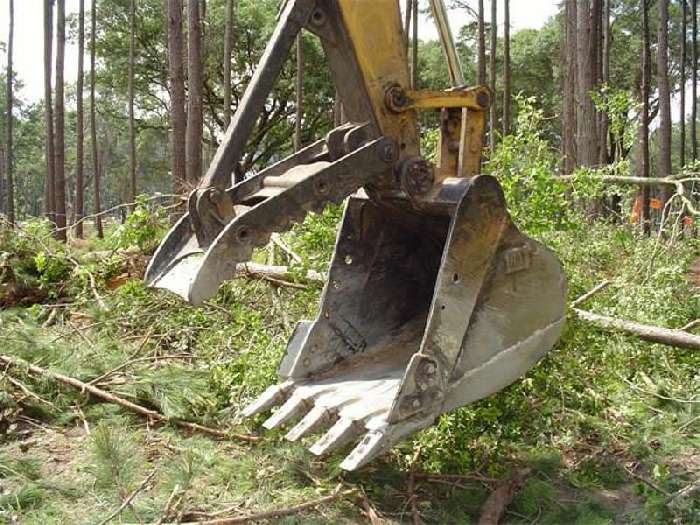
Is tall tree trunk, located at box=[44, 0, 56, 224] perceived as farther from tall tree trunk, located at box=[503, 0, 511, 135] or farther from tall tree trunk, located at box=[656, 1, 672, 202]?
tall tree trunk, located at box=[656, 1, 672, 202]

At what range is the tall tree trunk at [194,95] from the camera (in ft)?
41.5

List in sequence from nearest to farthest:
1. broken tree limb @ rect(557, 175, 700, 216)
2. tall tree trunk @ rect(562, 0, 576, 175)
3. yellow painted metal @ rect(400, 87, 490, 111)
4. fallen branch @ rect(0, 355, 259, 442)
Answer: yellow painted metal @ rect(400, 87, 490, 111), fallen branch @ rect(0, 355, 259, 442), broken tree limb @ rect(557, 175, 700, 216), tall tree trunk @ rect(562, 0, 576, 175)

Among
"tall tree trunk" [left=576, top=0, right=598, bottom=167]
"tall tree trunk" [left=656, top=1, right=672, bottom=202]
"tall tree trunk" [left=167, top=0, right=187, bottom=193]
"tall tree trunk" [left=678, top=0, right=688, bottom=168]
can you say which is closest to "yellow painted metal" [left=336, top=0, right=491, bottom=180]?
"tall tree trunk" [left=167, top=0, right=187, bottom=193]

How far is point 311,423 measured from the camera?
3365 mm

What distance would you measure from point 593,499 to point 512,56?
30.1 meters

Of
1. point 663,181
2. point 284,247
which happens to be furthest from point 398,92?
point 663,181

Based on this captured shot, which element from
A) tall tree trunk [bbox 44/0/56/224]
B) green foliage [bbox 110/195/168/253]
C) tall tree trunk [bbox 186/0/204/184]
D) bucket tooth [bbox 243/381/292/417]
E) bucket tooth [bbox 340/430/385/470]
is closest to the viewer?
bucket tooth [bbox 340/430/385/470]

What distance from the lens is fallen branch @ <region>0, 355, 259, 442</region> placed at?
445cm

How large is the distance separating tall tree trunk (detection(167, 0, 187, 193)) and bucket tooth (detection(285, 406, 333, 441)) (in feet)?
28.8

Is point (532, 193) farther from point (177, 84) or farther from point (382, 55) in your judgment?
point (177, 84)

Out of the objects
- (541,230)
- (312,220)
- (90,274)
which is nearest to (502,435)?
(541,230)

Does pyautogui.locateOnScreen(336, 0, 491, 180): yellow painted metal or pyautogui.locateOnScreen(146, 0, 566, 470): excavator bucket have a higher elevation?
pyautogui.locateOnScreen(336, 0, 491, 180): yellow painted metal

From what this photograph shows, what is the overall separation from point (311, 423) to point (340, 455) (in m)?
0.68

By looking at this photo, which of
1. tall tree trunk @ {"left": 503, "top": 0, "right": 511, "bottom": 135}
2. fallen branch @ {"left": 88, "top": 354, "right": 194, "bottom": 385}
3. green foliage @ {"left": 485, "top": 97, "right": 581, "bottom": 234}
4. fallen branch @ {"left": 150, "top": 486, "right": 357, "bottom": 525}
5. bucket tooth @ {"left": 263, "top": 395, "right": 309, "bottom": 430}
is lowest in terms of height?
fallen branch @ {"left": 150, "top": 486, "right": 357, "bottom": 525}
